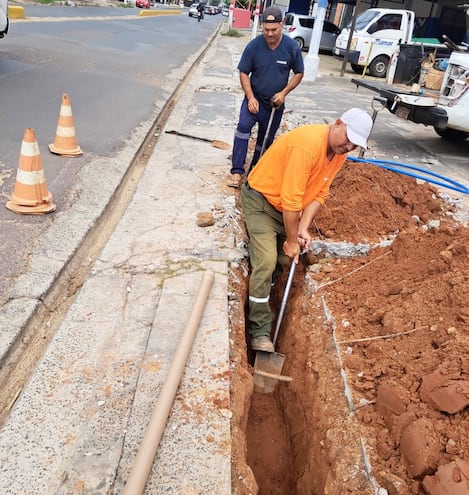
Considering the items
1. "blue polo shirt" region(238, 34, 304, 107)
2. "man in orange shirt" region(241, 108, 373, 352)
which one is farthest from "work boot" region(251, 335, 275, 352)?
"blue polo shirt" region(238, 34, 304, 107)

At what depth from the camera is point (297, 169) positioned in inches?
126

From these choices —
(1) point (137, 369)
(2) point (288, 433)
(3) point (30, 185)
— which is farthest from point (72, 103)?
(2) point (288, 433)

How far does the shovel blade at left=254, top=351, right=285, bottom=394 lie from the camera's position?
3.48 meters

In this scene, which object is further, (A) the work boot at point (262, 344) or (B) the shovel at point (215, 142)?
(B) the shovel at point (215, 142)

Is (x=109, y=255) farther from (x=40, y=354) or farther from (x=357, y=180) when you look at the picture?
(x=357, y=180)

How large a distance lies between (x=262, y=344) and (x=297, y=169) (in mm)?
1321

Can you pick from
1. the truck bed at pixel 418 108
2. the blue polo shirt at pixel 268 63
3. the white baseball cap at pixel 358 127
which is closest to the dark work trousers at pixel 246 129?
the blue polo shirt at pixel 268 63

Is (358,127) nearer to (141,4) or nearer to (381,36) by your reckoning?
(381,36)

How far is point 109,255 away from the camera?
3805 mm

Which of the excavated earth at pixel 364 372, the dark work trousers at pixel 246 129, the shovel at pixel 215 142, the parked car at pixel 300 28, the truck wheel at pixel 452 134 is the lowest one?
the excavated earth at pixel 364 372

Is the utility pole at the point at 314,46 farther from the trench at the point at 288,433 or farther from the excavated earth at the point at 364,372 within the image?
the trench at the point at 288,433

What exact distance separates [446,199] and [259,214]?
8.74 ft

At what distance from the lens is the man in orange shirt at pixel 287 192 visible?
3166mm

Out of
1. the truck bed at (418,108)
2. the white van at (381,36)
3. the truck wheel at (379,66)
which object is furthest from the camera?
the truck wheel at (379,66)
